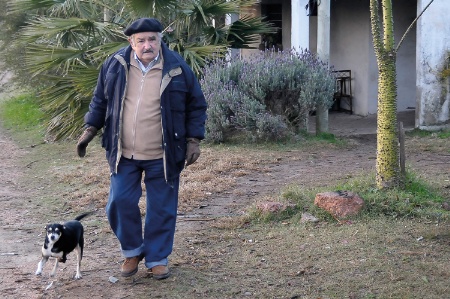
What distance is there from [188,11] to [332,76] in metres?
2.47

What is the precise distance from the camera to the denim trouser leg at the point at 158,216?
5.29 m

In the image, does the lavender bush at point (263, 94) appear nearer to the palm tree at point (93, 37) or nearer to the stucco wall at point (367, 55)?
the palm tree at point (93, 37)

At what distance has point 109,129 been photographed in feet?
17.5

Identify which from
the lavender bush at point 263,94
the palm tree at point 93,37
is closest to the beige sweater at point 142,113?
the lavender bush at point 263,94

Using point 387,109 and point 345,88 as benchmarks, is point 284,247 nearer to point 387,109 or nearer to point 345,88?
point 387,109

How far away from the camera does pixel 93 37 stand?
12484 mm

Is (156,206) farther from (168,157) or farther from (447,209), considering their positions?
(447,209)

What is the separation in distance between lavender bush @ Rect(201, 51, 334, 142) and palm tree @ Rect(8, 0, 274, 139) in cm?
57

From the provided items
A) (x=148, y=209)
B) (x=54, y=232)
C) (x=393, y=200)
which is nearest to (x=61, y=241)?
(x=54, y=232)

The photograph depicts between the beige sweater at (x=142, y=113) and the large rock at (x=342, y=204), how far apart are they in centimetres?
197

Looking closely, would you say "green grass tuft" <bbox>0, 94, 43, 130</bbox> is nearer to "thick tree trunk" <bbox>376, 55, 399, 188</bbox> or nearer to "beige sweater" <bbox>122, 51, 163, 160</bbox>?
"thick tree trunk" <bbox>376, 55, 399, 188</bbox>

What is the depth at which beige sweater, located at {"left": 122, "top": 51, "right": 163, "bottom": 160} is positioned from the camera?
5203mm

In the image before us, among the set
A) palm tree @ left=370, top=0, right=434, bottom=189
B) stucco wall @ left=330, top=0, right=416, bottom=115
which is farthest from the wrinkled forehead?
stucco wall @ left=330, top=0, right=416, bottom=115

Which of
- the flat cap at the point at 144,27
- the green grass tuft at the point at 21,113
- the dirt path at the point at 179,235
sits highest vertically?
the flat cap at the point at 144,27
